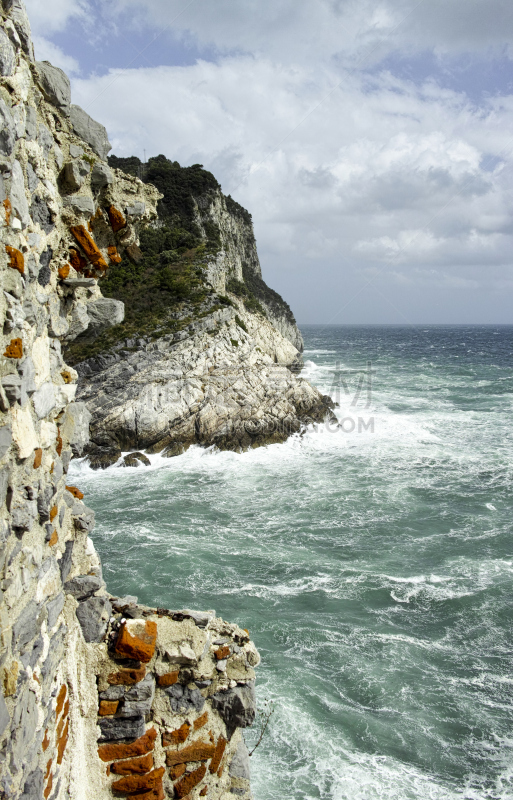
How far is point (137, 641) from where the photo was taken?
4305mm

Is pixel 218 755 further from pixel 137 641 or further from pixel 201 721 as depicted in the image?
pixel 137 641

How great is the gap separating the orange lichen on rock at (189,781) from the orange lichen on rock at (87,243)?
14.5 feet

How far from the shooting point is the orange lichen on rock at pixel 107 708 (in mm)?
4172

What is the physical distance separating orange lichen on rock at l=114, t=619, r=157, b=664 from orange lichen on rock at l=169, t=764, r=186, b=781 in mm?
960

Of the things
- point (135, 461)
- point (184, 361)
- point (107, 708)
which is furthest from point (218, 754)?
point (184, 361)

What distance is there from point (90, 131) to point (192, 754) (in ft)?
17.8

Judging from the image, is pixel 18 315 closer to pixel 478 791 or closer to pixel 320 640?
pixel 478 791

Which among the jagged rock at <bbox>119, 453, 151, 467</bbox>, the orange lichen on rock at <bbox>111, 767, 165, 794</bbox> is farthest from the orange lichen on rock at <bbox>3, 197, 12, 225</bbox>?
the jagged rock at <bbox>119, 453, 151, 467</bbox>

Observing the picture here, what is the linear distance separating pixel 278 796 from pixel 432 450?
60.8 feet

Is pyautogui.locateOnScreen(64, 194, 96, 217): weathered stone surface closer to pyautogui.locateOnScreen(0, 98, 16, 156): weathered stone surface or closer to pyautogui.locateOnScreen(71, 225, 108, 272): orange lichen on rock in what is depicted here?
pyautogui.locateOnScreen(71, 225, 108, 272): orange lichen on rock

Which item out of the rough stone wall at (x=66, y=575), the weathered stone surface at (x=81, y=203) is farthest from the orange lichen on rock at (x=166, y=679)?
the weathered stone surface at (x=81, y=203)

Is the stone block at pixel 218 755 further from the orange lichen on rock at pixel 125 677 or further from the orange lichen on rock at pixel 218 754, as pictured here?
the orange lichen on rock at pixel 125 677

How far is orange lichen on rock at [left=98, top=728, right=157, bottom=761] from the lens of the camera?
4156 millimetres

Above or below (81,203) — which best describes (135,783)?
below
